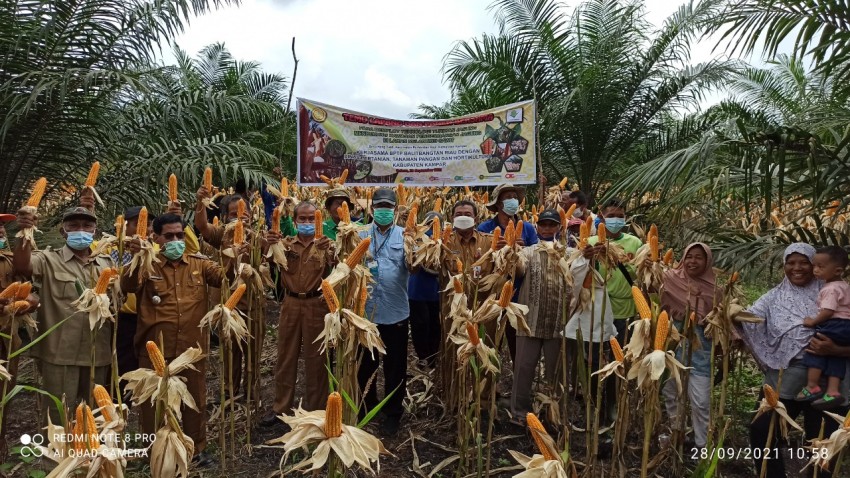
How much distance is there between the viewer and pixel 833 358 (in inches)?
122

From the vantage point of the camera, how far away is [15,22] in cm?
487

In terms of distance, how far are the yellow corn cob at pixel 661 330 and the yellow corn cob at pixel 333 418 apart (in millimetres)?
1211

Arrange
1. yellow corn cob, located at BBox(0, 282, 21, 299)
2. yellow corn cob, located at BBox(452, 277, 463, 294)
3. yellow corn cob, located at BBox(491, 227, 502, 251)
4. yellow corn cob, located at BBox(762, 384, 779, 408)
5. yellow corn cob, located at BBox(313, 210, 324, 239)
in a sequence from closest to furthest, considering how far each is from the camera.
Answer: yellow corn cob, located at BBox(0, 282, 21, 299)
yellow corn cob, located at BBox(762, 384, 779, 408)
yellow corn cob, located at BBox(452, 277, 463, 294)
yellow corn cob, located at BBox(313, 210, 324, 239)
yellow corn cob, located at BBox(491, 227, 502, 251)

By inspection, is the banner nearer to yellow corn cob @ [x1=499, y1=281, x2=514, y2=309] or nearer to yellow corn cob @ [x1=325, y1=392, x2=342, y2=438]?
yellow corn cob @ [x1=499, y1=281, x2=514, y2=309]

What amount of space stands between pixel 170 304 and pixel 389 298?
4.89 feet

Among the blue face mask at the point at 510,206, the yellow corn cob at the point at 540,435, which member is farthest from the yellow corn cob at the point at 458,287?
the blue face mask at the point at 510,206

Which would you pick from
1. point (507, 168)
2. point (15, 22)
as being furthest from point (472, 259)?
point (15, 22)

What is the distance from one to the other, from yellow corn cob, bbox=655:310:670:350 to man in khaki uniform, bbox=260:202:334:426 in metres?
2.43

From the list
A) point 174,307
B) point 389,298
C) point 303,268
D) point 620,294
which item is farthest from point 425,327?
point 174,307

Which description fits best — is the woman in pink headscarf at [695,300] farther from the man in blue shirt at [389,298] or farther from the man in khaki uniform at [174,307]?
the man in khaki uniform at [174,307]

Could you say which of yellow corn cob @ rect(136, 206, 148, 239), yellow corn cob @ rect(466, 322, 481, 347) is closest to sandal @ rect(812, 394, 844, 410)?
yellow corn cob @ rect(466, 322, 481, 347)

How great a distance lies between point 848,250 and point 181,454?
13.2ft

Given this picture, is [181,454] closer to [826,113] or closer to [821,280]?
[821,280]

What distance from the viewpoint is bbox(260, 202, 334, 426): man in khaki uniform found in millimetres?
4000
